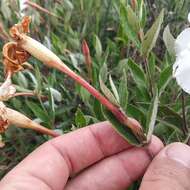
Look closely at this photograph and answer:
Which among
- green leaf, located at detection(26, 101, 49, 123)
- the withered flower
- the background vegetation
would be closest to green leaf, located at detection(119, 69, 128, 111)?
the background vegetation

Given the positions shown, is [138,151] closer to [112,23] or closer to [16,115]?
[16,115]

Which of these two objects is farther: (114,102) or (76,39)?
(76,39)

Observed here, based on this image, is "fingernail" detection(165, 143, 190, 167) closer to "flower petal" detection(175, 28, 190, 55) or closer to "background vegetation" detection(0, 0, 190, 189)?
"background vegetation" detection(0, 0, 190, 189)

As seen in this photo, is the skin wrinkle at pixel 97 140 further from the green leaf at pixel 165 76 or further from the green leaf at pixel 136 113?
the green leaf at pixel 165 76

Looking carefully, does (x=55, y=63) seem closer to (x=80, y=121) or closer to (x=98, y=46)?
(x=80, y=121)

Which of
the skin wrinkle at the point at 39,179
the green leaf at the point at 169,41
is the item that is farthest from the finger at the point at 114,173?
the green leaf at the point at 169,41

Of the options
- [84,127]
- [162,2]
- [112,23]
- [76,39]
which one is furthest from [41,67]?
[84,127]
